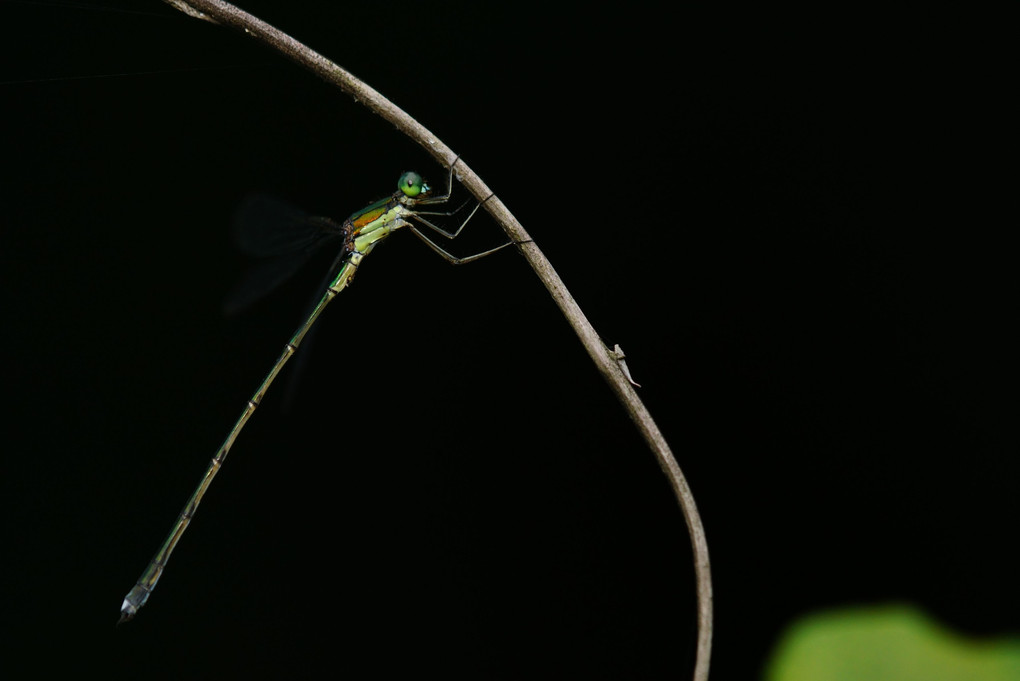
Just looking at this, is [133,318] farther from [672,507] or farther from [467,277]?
[672,507]

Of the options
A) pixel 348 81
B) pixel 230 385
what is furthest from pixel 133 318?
pixel 348 81

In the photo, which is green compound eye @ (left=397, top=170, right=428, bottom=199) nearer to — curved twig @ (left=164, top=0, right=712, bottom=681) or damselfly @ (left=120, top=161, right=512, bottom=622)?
damselfly @ (left=120, top=161, right=512, bottom=622)

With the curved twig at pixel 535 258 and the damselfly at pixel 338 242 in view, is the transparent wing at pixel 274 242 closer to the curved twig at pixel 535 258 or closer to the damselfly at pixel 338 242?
the damselfly at pixel 338 242

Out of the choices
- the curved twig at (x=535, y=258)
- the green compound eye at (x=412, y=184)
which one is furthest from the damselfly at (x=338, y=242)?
the curved twig at (x=535, y=258)

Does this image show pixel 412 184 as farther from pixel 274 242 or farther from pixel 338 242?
pixel 274 242

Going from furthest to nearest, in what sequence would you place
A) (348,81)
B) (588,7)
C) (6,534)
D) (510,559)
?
(510,559), (588,7), (6,534), (348,81)

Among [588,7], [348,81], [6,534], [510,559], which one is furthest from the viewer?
[510,559]
